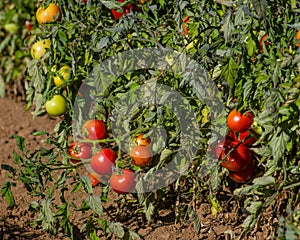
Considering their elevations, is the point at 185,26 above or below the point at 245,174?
above

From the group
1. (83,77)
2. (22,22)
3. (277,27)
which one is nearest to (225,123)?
(277,27)

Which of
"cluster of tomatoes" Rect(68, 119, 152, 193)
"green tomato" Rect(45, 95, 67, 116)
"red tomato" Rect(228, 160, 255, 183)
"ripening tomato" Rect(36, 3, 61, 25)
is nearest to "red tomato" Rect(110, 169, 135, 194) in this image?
"cluster of tomatoes" Rect(68, 119, 152, 193)

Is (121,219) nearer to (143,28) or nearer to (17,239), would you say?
(17,239)

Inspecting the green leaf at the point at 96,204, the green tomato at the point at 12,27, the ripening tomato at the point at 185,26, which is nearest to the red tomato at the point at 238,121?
the ripening tomato at the point at 185,26

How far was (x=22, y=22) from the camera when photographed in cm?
369

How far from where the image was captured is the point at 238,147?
84.8 inches

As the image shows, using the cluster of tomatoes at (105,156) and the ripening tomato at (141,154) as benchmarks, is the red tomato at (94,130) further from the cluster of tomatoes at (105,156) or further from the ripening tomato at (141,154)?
the ripening tomato at (141,154)

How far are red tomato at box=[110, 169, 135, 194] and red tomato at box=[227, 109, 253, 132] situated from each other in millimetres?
426

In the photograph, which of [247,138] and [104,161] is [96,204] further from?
[247,138]

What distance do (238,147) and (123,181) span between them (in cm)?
44

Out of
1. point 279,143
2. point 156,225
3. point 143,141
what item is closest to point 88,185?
point 143,141

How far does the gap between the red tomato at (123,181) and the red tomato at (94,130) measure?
18 cm

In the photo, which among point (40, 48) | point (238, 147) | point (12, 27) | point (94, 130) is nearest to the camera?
point (238, 147)

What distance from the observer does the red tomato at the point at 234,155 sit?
212 centimetres
